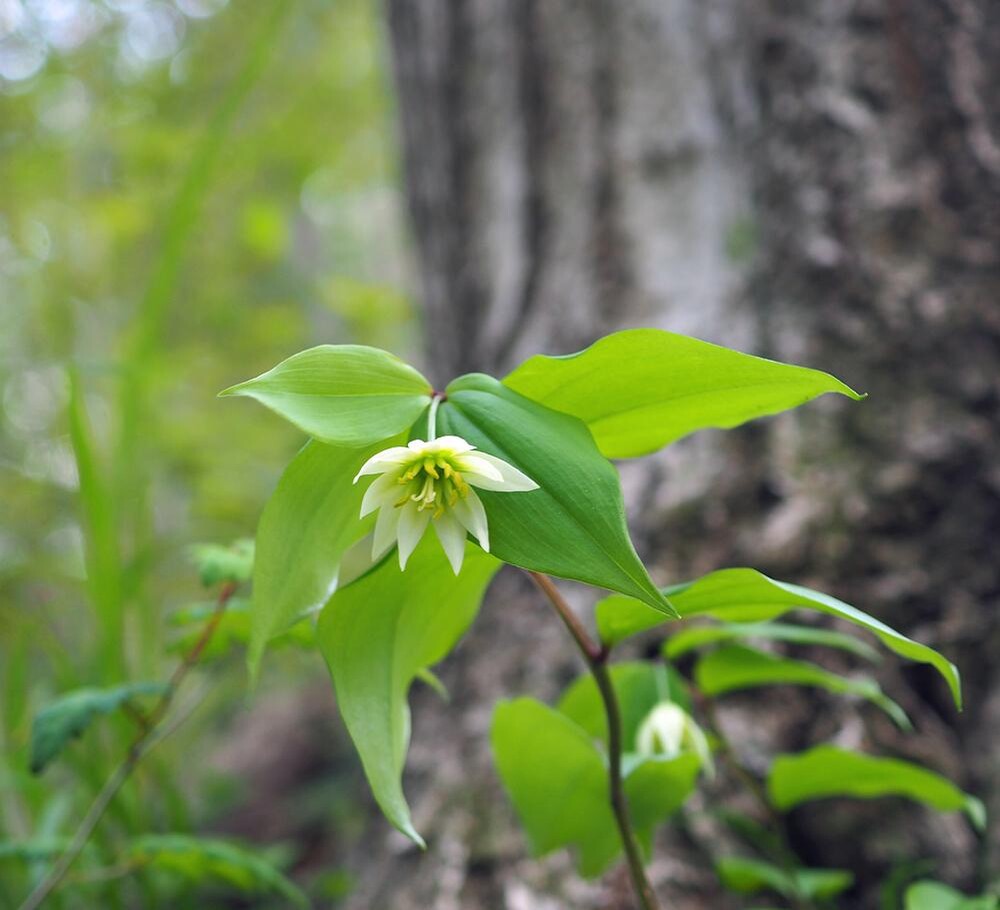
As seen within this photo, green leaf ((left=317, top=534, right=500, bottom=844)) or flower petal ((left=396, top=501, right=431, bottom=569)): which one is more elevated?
flower petal ((left=396, top=501, right=431, bottom=569))

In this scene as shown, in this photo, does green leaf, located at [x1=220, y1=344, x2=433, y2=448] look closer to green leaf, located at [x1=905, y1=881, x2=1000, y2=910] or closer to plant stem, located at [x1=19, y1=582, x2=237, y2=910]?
plant stem, located at [x1=19, y1=582, x2=237, y2=910]

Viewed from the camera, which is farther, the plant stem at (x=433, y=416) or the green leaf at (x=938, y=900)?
the green leaf at (x=938, y=900)

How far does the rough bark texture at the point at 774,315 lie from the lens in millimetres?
830

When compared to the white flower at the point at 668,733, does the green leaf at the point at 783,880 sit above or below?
below

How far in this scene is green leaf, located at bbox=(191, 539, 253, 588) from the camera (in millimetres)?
541

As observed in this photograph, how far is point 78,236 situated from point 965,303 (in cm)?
336

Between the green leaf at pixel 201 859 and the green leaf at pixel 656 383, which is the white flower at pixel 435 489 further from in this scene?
the green leaf at pixel 201 859

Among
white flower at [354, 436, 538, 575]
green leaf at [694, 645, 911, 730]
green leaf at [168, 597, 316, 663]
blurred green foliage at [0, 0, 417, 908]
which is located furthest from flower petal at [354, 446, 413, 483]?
blurred green foliage at [0, 0, 417, 908]

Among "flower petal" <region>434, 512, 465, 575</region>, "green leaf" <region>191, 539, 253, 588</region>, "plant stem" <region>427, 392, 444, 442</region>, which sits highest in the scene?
"plant stem" <region>427, 392, 444, 442</region>

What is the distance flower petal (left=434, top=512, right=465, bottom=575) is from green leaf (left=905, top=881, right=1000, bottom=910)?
0.41m

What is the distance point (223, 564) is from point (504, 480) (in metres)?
0.30

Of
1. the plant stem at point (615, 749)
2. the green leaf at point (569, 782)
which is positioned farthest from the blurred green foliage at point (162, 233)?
the plant stem at point (615, 749)

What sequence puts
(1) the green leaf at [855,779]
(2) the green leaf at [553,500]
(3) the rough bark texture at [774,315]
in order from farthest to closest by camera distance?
1. (3) the rough bark texture at [774,315]
2. (1) the green leaf at [855,779]
3. (2) the green leaf at [553,500]

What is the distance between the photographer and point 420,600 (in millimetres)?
414
